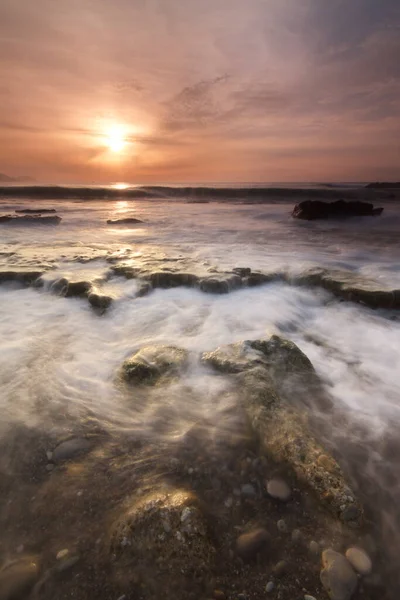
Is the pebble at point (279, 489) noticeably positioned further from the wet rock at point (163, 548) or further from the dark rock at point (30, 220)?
the dark rock at point (30, 220)

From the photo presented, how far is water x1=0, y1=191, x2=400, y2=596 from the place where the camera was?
2506 mm

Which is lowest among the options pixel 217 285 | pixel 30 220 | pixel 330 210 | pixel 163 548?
pixel 163 548

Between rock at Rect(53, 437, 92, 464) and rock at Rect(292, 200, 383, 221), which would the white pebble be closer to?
rock at Rect(53, 437, 92, 464)

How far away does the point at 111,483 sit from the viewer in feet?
6.79

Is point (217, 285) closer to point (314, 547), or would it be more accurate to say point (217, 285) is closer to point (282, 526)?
point (282, 526)

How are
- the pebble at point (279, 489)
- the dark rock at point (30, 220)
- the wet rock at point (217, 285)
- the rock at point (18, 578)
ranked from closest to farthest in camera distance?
1. the rock at point (18, 578)
2. the pebble at point (279, 489)
3. the wet rock at point (217, 285)
4. the dark rock at point (30, 220)

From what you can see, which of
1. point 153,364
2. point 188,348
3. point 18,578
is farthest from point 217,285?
point 18,578

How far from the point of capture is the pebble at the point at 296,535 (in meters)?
1.78

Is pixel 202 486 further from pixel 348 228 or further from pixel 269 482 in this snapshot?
pixel 348 228

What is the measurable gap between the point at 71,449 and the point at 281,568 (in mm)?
1435

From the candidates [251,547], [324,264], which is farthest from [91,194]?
[251,547]

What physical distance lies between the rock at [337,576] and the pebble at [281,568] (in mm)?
162

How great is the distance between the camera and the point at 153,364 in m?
3.22

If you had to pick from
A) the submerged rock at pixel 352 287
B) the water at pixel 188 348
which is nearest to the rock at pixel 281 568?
the water at pixel 188 348
